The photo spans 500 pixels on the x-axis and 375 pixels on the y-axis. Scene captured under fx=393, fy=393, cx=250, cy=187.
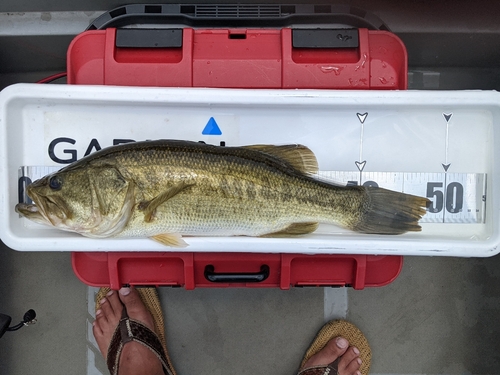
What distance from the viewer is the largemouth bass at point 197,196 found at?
1463mm

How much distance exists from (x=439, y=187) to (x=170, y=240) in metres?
1.16

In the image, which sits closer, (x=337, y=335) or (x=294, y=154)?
(x=294, y=154)

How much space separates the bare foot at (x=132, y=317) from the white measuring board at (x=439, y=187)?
3.11ft

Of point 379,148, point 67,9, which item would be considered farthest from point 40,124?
point 379,148

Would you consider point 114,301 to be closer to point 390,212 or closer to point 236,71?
point 236,71

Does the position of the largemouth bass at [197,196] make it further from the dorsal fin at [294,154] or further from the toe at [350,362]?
the toe at [350,362]

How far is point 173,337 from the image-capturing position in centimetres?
235

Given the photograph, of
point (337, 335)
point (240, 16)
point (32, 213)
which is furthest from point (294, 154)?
point (337, 335)

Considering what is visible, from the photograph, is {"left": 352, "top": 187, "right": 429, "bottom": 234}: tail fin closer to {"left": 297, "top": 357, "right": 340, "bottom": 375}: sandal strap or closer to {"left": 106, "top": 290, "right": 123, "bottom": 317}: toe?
{"left": 297, "top": 357, "right": 340, "bottom": 375}: sandal strap

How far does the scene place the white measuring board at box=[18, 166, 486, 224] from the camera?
1.69 meters

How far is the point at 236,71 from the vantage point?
167cm

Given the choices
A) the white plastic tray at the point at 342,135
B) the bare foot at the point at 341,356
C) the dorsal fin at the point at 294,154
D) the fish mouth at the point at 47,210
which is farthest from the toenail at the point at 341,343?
the fish mouth at the point at 47,210

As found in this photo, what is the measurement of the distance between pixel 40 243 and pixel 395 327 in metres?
1.99

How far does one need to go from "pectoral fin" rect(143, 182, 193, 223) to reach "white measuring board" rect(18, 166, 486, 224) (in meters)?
0.51
